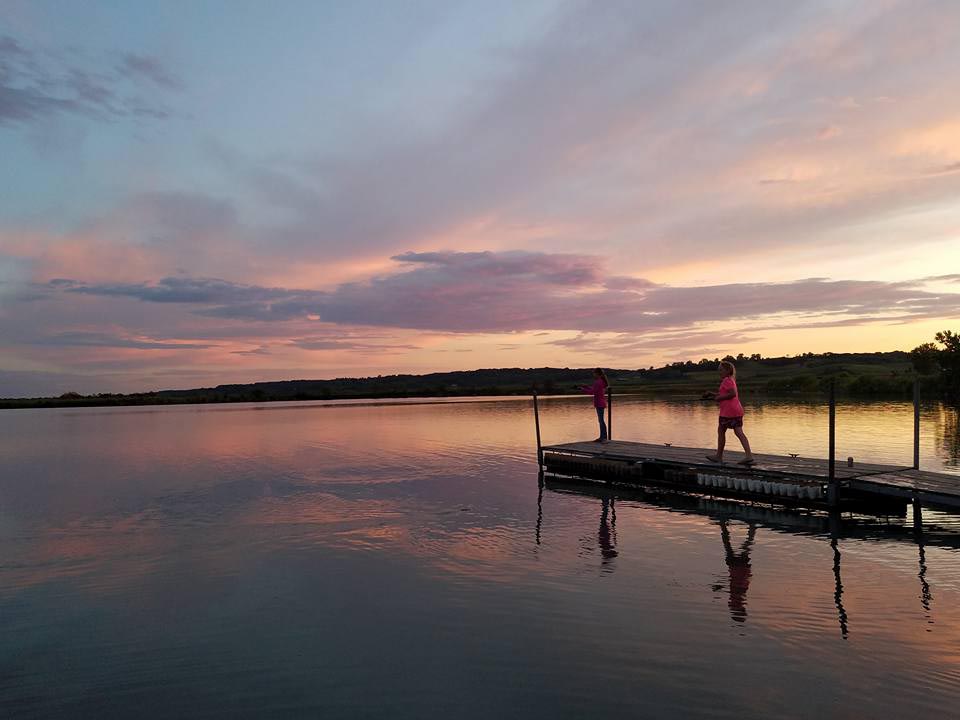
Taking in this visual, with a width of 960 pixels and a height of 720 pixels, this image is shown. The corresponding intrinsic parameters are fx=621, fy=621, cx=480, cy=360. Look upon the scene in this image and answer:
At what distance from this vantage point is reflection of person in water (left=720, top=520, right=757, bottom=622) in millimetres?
10391

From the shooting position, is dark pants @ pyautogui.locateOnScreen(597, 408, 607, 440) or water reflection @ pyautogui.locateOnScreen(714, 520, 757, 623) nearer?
water reflection @ pyautogui.locateOnScreen(714, 520, 757, 623)

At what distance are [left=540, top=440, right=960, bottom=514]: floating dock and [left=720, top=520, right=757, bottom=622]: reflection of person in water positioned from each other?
2527 millimetres

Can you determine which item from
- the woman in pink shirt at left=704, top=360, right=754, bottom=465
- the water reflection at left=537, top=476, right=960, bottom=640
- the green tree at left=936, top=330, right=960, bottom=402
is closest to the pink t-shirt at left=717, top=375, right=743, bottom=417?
→ the woman in pink shirt at left=704, top=360, right=754, bottom=465

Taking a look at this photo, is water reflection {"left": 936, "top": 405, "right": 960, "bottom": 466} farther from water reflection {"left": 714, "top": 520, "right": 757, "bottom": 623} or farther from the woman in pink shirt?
water reflection {"left": 714, "top": 520, "right": 757, "bottom": 623}

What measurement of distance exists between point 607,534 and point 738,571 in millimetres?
4239

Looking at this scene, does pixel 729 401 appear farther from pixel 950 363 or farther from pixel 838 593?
pixel 950 363

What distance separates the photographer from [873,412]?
52.3 meters

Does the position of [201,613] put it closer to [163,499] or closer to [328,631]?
[328,631]

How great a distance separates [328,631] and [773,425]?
41674 mm

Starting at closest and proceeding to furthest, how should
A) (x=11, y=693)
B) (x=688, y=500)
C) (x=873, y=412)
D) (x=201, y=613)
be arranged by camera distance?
(x=11, y=693) < (x=201, y=613) < (x=688, y=500) < (x=873, y=412)

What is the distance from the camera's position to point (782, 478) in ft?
62.3

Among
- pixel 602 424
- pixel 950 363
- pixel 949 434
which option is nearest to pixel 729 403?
pixel 602 424

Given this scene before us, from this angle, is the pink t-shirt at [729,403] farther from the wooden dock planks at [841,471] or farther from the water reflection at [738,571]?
the water reflection at [738,571]

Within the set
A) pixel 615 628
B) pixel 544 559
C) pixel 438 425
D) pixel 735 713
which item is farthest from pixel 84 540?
pixel 438 425
